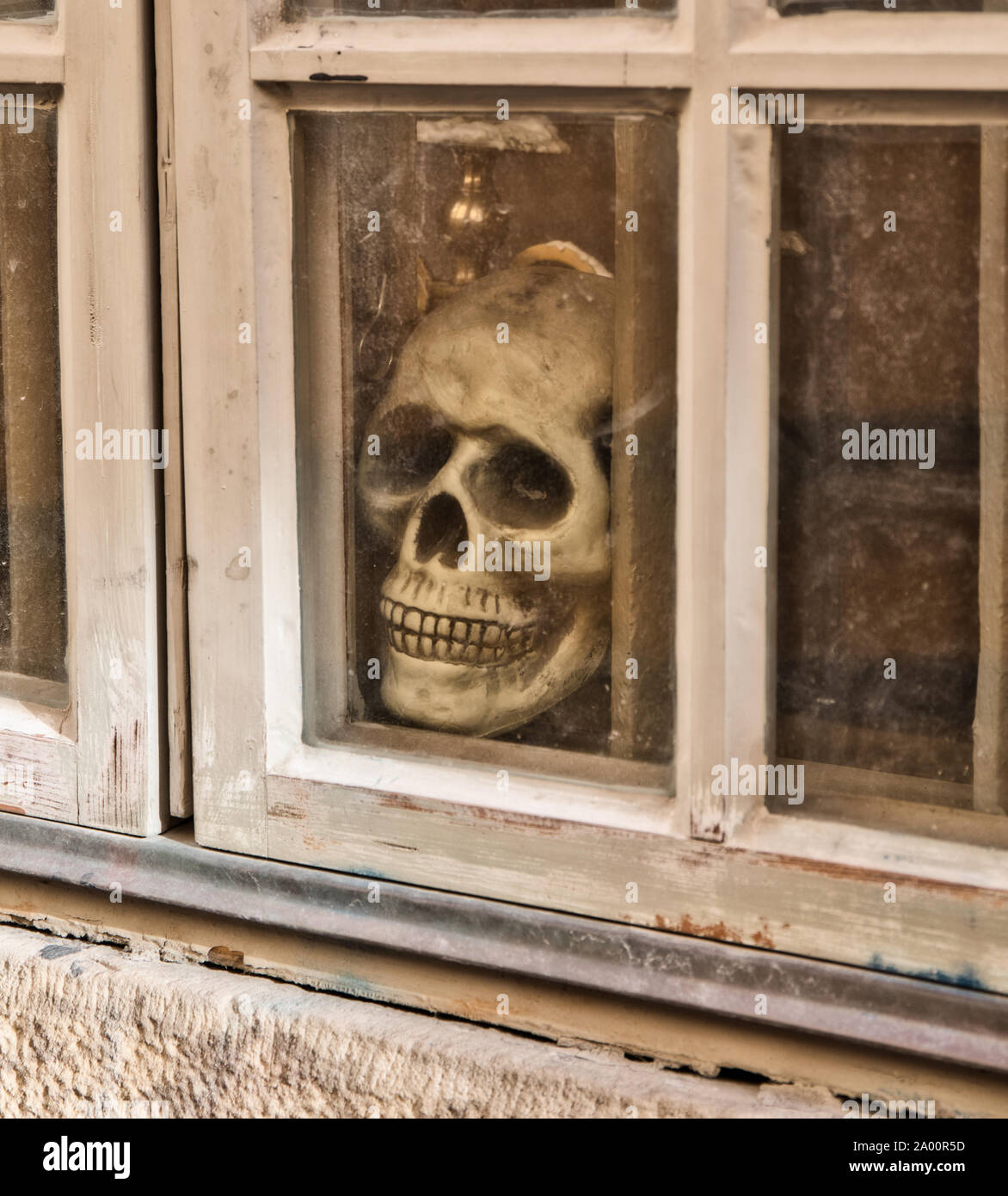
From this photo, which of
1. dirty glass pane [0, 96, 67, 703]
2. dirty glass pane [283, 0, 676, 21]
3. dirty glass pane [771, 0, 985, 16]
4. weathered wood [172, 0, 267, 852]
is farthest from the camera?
dirty glass pane [0, 96, 67, 703]

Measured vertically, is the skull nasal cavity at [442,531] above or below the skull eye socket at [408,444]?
below

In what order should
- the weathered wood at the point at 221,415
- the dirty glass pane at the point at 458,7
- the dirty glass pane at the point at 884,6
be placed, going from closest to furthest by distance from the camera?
the dirty glass pane at the point at 884,6, the dirty glass pane at the point at 458,7, the weathered wood at the point at 221,415

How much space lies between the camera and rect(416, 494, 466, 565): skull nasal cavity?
50.2 inches

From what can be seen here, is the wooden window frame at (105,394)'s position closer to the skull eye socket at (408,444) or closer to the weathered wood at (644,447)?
the skull eye socket at (408,444)

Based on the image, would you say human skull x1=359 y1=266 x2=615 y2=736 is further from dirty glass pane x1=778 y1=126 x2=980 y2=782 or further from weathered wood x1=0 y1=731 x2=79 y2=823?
weathered wood x1=0 y1=731 x2=79 y2=823

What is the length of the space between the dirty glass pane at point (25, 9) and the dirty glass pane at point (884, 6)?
654mm

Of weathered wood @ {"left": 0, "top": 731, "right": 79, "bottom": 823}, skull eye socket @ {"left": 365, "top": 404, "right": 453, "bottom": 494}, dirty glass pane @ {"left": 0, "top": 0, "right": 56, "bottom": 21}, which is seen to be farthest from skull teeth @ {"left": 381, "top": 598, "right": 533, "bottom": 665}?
dirty glass pane @ {"left": 0, "top": 0, "right": 56, "bottom": 21}

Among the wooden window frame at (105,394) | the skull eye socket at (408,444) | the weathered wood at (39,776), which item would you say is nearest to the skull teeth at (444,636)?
the skull eye socket at (408,444)

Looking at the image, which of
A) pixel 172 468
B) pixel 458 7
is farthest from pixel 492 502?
pixel 458 7

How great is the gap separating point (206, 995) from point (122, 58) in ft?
2.66

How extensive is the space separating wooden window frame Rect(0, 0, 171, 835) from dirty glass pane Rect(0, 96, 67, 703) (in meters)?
0.03

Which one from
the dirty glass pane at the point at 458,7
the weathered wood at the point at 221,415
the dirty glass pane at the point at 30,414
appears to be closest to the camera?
the dirty glass pane at the point at 458,7

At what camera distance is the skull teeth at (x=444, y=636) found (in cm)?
128

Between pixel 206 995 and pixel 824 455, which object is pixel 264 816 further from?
pixel 824 455
